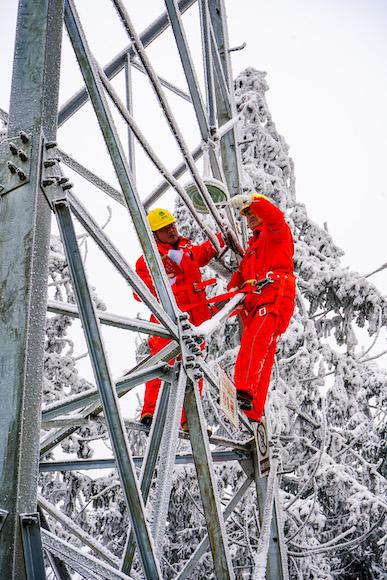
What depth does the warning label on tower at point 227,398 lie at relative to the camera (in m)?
4.33

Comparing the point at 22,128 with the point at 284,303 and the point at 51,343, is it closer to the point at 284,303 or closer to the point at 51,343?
the point at 284,303

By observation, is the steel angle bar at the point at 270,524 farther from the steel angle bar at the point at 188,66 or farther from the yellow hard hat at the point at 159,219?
the steel angle bar at the point at 188,66

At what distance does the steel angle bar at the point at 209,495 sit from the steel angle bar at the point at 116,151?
58 cm

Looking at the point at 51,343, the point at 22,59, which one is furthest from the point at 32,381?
the point at 51,343

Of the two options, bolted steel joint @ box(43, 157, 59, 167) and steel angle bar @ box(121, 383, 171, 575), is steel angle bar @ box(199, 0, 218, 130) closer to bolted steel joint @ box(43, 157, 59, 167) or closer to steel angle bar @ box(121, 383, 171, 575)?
steel angle bar @ box(121, 383, 171, 575)

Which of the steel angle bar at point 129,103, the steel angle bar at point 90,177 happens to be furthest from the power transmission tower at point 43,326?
the steel angle bar at point 129,103

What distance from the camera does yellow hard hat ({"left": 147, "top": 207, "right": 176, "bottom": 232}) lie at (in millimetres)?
5824

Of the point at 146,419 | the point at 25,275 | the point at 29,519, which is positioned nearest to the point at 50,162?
the point at 25,275

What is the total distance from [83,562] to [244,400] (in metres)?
2.32

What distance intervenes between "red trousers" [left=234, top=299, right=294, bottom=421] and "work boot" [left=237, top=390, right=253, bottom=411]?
0.03 m

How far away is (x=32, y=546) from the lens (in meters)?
2.24

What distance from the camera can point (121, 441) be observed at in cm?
276

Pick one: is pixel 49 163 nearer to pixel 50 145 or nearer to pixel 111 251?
pixel 50 145

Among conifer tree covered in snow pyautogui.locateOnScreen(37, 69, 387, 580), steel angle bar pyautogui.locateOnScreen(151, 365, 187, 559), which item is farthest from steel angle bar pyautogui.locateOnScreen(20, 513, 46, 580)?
conifer tree covered in snow pyautogui.locateOnScreen(37, 69, 387, 580)
